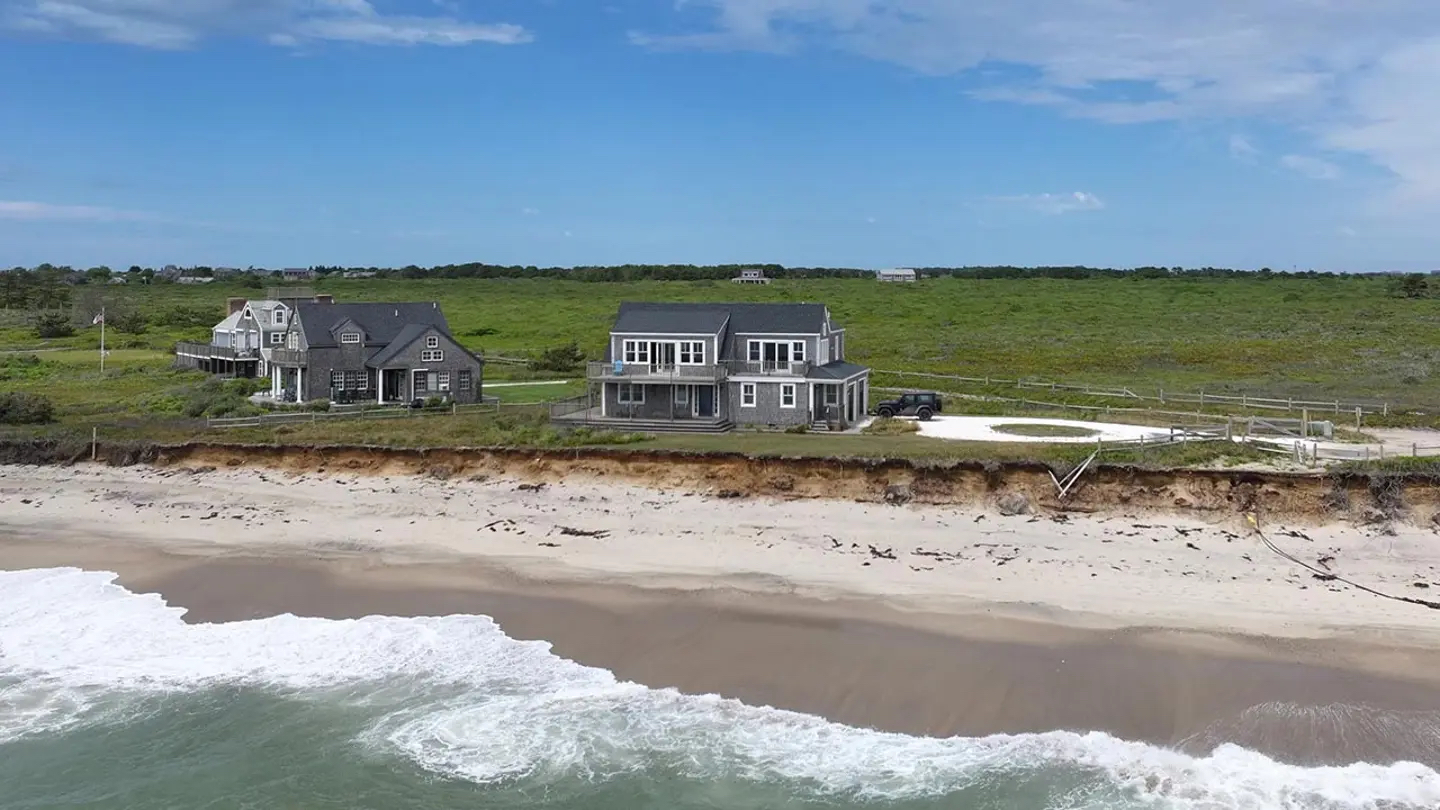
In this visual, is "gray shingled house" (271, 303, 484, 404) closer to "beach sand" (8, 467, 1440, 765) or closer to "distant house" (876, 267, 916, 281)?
"beach sand" (8, 467, 1440, 765)

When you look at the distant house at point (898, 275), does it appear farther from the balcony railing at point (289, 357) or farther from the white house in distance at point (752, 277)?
the balcony railing at point (289, 357)

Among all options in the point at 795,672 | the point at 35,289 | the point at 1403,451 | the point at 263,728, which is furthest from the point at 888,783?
the point at 35,289

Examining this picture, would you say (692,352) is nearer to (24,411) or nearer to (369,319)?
(369,319)

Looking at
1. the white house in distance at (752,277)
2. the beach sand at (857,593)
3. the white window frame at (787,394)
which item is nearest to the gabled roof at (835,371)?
the white window frame at (787,394)

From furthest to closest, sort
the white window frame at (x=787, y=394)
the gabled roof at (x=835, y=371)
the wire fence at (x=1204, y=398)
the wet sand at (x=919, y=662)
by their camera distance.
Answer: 1. the wire fence at (x=1204, y=398)
2. the white window frame at (x=787, y=394)
3. the gabled roof at (x=835, y=371)
4. the wet sand at (x=919, y=662)

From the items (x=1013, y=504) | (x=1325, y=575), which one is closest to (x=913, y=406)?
(x=1013, y=504)
